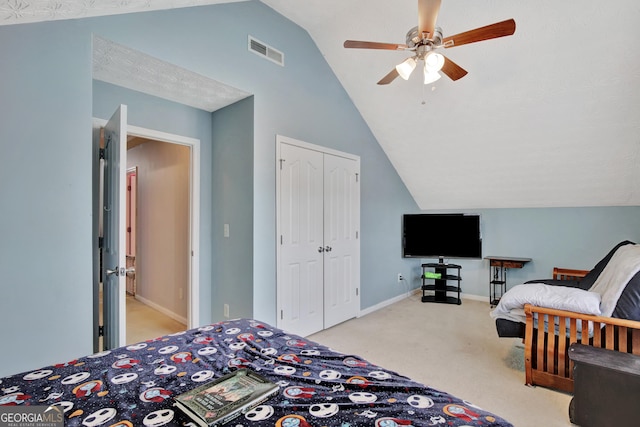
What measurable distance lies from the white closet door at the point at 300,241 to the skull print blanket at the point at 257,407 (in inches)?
66.1

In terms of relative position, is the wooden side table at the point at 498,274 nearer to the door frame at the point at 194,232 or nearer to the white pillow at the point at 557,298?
the white pillow at the point at 557,298

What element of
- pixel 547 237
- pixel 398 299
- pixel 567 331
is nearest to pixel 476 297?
pixel 398 299

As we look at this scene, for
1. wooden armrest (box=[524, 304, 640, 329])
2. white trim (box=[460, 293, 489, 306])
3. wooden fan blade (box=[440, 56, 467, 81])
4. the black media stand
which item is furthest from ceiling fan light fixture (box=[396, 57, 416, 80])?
white trim (box=[460, 293, 489, 306])

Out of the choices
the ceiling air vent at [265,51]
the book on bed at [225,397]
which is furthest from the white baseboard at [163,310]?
the ceiling air vent at [265,51]

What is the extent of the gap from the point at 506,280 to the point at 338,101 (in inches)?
147

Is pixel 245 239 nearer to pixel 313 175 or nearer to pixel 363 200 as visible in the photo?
pixel 313 175

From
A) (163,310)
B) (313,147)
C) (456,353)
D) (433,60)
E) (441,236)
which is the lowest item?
(456,353)

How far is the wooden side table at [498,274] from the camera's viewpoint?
14.2 ft

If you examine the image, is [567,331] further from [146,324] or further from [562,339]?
[146,324]

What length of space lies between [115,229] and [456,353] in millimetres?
3195

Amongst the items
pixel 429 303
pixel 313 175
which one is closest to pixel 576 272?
pixel 429 303

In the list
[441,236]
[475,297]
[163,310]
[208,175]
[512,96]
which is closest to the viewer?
[512,96]

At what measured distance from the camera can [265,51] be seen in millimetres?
2973

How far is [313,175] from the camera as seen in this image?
3.49 m
